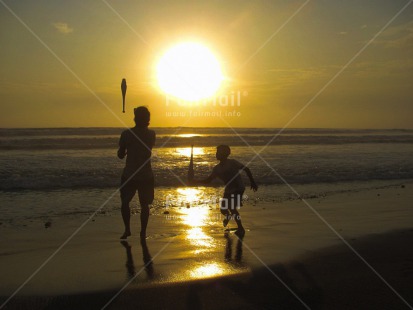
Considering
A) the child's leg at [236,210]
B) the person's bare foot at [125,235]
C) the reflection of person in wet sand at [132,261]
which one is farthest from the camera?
the child's leg at [236,210]

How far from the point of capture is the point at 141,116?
691 cm

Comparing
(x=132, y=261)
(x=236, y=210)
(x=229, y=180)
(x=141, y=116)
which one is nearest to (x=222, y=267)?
(x=132, y=261)

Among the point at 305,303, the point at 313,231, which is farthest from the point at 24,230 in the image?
the point at 305,303

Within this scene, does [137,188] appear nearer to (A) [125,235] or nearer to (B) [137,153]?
(B) [137,153]

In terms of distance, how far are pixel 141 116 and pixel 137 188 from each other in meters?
1.09

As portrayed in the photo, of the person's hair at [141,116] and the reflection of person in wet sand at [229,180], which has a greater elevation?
the person's hair at [141,116]

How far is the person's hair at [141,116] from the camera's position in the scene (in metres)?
6.91

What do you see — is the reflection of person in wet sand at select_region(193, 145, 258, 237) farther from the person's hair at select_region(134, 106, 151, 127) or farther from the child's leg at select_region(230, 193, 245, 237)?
the person's hair at select_region(134, 106, 151, 127)

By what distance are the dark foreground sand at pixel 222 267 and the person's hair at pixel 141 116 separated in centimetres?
177

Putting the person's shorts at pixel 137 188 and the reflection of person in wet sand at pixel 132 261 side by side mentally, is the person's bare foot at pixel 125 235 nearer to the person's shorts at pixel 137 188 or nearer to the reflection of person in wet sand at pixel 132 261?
the reflection of person in wet sand at pixel 132 261

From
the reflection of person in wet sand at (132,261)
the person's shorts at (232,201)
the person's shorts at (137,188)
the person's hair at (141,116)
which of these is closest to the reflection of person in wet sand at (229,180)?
the person's shorts at (232,201)

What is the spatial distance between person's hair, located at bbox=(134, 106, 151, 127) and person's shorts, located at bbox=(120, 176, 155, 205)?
0.83 metres

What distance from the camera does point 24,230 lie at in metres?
7.75

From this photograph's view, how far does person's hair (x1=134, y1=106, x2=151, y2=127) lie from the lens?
22.7ft
